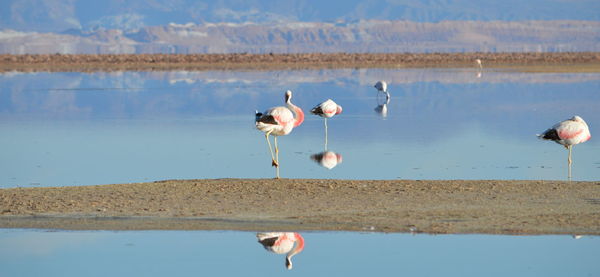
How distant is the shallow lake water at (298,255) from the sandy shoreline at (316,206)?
0.35 m

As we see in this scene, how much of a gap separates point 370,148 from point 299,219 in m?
7.09

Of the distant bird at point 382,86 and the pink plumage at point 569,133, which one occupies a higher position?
the distant bird at point 382,86

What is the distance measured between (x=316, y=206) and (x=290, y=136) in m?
8.69

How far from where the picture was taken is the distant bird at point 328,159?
15891mm

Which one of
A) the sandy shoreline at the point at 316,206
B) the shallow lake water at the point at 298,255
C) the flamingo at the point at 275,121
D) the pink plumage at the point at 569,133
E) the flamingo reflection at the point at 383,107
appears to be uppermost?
the flamingo reflection at the point at 383,107

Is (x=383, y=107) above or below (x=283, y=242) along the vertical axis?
above

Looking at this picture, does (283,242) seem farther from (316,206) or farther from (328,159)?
(328,159)

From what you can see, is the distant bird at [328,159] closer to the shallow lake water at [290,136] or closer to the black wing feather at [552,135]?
the shallow lake water at [290,136]

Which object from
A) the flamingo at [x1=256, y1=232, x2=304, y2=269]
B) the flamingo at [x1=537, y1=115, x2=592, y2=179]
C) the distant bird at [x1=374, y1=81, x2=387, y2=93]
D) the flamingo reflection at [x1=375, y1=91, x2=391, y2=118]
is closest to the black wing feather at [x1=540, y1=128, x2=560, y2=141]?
the flamingo at [x1=537, y1=115, x2=592, y2=179]

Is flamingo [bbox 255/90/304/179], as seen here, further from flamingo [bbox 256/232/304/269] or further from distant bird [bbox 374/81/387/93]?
distant bird [bbox 374/81/387/93]

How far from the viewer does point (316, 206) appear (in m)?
11.6

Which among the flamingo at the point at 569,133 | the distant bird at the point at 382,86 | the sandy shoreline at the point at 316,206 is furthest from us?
the distant bird at the point at 382,86

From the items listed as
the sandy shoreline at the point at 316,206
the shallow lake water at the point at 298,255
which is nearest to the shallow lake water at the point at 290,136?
the sandy shoreline at the point at 316,206

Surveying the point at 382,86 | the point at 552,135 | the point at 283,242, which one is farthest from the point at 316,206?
the point at 382,86
